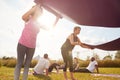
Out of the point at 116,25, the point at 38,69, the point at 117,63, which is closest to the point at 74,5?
the point at 116,25

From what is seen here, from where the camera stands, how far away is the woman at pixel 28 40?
318cm

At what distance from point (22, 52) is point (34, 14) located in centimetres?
48

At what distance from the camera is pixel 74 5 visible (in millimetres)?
4027

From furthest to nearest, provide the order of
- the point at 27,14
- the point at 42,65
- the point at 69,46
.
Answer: the point at 42,65 → the point at 69,46 → the point at 27,14

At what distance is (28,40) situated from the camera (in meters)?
3.20

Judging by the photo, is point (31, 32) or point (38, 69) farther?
point (38, 69)

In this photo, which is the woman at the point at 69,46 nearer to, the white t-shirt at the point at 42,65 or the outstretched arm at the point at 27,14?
the white t-shirt at the point at 42,65

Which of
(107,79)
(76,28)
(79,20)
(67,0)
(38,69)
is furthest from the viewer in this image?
(38,69)

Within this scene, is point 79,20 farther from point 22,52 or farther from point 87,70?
point 87,70

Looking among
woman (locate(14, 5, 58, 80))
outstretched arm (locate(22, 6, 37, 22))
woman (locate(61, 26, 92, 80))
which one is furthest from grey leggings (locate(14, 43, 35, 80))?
woman (locate(61, 26, 92, 80))

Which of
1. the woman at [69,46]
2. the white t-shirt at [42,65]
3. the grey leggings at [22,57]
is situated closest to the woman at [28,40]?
the grey leggings at [22,57]

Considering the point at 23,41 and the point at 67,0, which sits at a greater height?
the point at 67,0

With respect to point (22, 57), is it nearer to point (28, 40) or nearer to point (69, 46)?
point (28, 40)

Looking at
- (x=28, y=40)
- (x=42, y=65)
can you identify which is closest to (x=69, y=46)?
(x=42, y=65)
